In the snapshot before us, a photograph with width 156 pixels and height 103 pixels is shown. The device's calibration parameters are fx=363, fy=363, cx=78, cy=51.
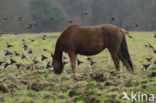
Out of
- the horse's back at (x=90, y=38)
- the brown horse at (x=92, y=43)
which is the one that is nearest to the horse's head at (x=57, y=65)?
the brown horse at (x=92, y=43)

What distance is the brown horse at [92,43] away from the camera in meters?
14.9

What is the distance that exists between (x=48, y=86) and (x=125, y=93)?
2.83 meters

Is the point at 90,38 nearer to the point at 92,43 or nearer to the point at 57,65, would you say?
the point at 92,43

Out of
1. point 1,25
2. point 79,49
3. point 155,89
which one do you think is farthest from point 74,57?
point 1,25

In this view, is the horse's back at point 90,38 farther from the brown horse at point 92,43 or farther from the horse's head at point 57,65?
the horse's head at point 57,65

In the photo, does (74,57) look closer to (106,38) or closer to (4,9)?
(106,38)

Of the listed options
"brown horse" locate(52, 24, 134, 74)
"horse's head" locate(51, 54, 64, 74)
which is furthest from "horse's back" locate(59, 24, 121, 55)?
"horse's head" locate(51, 54, 64, 74)

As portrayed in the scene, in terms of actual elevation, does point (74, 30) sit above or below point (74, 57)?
above

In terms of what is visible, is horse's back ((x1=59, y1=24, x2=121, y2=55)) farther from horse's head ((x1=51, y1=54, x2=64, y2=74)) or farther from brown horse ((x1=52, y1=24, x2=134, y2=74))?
horse's head ((x1=51, y1=54, x2=64, y2=74))

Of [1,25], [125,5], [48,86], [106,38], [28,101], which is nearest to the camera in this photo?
[28,101]

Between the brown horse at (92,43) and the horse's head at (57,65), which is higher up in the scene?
the brown horse at (92,43)

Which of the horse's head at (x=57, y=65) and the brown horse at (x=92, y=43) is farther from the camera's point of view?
the horse's head at (x=57, y=65)

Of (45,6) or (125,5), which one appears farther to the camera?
(125,5)

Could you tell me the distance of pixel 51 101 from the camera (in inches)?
362
